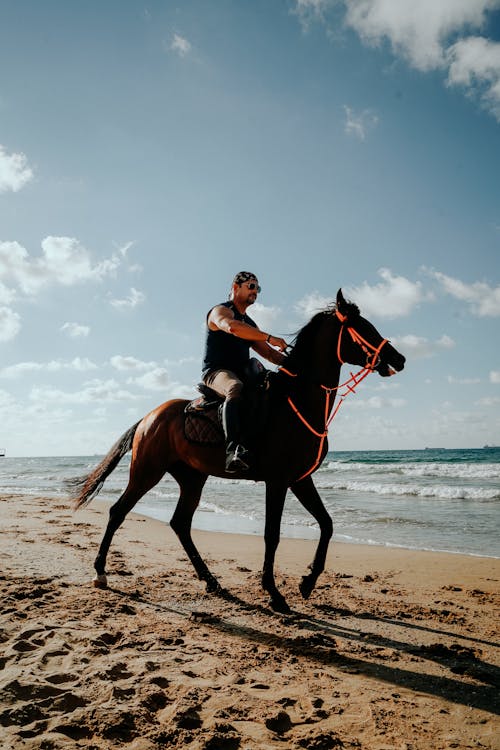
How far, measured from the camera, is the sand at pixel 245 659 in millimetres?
2227

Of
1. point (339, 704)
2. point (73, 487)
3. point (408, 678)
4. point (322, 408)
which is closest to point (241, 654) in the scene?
point (339, 704)

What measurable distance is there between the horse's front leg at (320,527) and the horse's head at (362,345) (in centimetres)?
135

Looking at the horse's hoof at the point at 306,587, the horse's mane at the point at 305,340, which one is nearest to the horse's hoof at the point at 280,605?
the horse's hoof at the point at 306,587

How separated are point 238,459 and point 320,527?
1.06m

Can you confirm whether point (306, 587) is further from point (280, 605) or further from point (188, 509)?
point (188, 509)

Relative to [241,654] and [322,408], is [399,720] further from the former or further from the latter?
[322,408]

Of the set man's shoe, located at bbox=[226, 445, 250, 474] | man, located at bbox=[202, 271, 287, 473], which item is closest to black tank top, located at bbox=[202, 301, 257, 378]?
man, located at bbox=[202, 271, 287, 473]

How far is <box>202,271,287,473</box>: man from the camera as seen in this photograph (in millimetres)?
4516

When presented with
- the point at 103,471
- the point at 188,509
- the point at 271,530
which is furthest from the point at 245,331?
the point at 103,471

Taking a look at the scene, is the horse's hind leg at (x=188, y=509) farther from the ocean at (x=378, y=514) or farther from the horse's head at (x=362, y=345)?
the ocean at (x=378, y=514)

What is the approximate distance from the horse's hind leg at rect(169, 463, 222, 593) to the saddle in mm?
795

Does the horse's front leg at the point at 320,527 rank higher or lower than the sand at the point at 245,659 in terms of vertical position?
higher

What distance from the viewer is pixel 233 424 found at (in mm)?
4500

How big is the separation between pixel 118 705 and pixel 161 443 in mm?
3131
